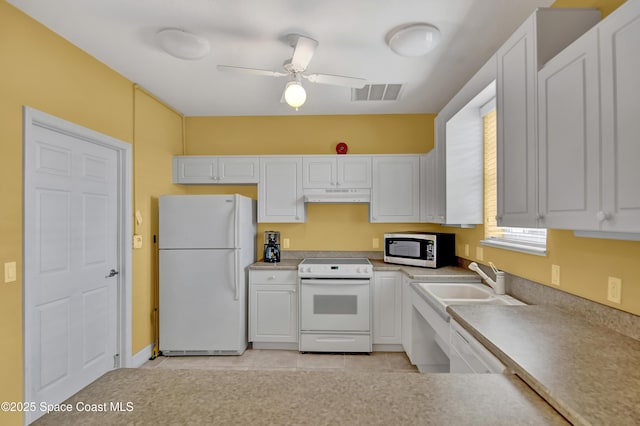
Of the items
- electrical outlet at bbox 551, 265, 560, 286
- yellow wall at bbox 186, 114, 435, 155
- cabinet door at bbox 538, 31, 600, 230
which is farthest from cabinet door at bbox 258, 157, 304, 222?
cabinet door at bbox 538, 31, 600, 230

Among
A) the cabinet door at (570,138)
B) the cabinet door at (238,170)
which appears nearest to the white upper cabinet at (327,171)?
the cabinet door at (238,170)

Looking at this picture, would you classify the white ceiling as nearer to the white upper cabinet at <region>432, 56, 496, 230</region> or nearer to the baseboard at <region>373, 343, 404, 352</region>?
the white upper cabinet at <region>432, 56, 496, 230</region>

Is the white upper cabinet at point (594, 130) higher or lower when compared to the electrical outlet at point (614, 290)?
higher

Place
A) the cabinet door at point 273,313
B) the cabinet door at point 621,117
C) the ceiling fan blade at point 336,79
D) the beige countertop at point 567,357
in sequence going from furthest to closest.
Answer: the cabinet door at point 273,313
the ceiling fan blade at point 336,79
the cabinet door at point 621,117
the beige countertop at point 567,357

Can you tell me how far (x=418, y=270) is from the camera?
3051 millimetres

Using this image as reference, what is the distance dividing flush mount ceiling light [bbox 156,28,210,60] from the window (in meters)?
2.16

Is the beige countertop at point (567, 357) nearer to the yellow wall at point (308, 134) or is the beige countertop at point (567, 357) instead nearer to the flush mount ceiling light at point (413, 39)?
the flush mount ceiling light at point (413, 39)

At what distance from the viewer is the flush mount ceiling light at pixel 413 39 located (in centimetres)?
203

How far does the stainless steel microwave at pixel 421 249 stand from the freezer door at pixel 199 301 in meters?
1.70

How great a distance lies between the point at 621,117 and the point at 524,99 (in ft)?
1.69

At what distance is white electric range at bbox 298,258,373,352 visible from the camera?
3148mm

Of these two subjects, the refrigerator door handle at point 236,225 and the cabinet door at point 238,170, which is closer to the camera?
the refrigerator door handle at point 236,225

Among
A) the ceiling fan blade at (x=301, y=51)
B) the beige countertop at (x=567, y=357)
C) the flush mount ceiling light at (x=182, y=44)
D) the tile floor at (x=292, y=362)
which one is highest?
the flush mount ceiling light at (x=182, y=44)

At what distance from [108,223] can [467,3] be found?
3.14m
